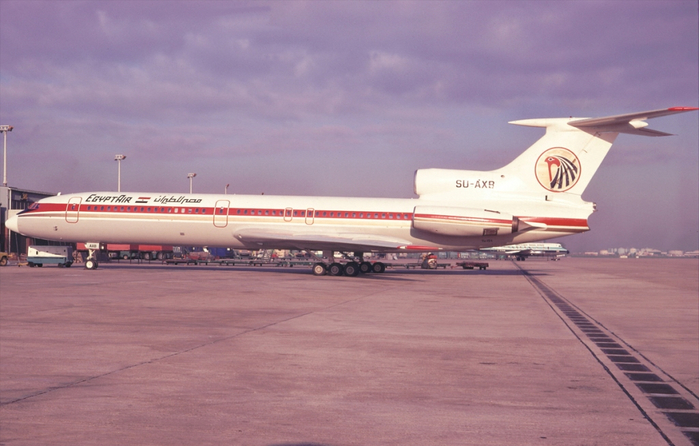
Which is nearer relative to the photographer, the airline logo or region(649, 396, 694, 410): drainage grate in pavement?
region(649, 396, 694, 410): drainage grate in pavement

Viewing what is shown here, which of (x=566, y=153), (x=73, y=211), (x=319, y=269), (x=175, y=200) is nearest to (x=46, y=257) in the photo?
(x=73, y=211)

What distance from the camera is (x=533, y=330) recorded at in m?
13.2

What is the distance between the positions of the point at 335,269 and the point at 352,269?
0.88m

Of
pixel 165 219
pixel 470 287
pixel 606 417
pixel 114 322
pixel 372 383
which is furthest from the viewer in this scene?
pixel 165 219

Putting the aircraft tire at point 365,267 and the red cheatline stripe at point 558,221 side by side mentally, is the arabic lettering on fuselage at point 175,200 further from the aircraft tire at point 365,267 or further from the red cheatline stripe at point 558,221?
the red cheatline stripe at point 558,221

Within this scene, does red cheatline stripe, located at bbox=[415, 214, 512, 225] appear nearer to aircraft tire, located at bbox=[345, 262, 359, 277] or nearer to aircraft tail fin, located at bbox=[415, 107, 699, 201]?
aircraft tail fin, located at bbox=[415, 107, 699, 201]

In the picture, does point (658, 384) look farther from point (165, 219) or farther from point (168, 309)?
point (165, 219)

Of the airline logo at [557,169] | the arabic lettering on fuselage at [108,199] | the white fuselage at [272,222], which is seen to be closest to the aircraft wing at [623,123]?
the airline logo at [557,169]

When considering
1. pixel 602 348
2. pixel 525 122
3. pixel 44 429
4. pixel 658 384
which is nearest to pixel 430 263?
pixel 525 122

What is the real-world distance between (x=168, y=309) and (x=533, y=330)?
8841 mm

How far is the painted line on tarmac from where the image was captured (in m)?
6.06

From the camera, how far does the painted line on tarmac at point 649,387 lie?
19.9ft

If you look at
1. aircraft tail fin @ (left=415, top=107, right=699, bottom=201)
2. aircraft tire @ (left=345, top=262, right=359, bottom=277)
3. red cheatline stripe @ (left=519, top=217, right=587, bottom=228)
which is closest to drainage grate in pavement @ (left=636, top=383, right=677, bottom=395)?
aircraft tail fin @ (left=415, top=107, right=699, bottom=201)

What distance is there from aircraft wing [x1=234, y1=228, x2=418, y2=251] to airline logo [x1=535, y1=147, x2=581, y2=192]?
→ 24.5 ft
